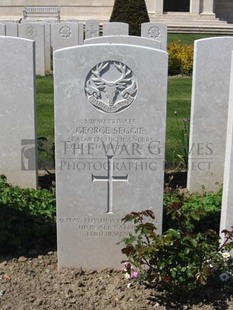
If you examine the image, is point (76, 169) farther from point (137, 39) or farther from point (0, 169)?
point (137, 39)

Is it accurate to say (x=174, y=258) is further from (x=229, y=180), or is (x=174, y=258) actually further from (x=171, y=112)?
(x=171, y=112)

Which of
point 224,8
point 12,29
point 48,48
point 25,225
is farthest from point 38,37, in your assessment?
point 224,8

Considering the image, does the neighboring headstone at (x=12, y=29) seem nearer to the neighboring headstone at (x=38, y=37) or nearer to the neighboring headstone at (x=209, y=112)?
the neighboring headstone at (x=38, y=37)

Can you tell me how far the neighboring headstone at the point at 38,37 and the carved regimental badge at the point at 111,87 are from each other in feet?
29.9

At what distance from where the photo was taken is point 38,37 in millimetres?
13273

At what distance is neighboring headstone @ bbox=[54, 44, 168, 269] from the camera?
386 centimetres

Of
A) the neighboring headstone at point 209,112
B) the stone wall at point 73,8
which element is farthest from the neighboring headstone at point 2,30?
the stone wall at point 73,8

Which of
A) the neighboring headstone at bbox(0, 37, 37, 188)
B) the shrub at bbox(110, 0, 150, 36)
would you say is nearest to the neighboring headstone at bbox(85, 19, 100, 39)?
the shrub at bbox(110, 0, 150, 36)

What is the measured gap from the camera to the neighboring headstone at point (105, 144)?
3.86 meters

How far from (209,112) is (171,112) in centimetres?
360

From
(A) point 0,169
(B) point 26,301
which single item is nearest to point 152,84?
(B) point 26,301

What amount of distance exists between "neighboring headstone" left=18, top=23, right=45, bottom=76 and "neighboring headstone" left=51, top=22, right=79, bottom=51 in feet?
1.01

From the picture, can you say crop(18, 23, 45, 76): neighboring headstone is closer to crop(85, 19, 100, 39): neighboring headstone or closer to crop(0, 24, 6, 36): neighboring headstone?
crop(0, 24, 6, 36): neighboring headstone

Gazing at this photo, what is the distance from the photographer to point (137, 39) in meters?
6.57
